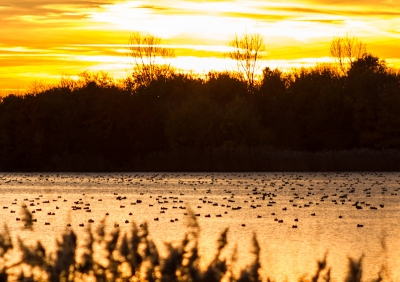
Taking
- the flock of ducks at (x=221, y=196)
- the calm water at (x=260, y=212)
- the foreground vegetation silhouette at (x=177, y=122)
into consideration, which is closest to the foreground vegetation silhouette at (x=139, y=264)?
the calm water at (x=260, y=212)

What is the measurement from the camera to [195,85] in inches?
3949

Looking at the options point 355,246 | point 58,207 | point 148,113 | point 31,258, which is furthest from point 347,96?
point 31,258

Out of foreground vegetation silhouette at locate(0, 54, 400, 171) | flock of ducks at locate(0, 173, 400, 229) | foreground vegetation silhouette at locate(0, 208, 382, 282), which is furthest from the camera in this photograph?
foreground vegetation silhouette at locate(0, 54, 400, 171)

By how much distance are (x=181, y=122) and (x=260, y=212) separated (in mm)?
50198

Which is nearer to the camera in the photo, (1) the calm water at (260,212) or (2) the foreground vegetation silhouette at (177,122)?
(1) the calm water at (260,212)

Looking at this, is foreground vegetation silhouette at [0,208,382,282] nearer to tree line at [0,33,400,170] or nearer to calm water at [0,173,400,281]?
calm water at [0,173,400,281]

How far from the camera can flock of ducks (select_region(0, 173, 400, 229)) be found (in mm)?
31234

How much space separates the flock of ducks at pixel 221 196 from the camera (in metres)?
31.2

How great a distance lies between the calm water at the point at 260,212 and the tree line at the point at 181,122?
2375 centimetres

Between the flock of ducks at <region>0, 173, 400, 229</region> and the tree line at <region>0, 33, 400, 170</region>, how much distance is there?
2194 cm

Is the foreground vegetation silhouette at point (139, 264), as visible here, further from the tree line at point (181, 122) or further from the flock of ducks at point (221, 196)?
the tree line at point (181, 122)

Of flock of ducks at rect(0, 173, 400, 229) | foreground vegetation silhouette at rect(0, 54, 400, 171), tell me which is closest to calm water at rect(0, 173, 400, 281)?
flock of ducks at rect(0, 173, 400, 229)

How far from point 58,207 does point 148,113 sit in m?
50.8

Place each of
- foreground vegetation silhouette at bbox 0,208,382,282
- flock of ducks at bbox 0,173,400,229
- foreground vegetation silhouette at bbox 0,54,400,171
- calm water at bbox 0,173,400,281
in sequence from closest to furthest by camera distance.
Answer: foreground vegetation silhouette at bbox 0,208,382,282 → calm water at bbox 0,173,400,281 → flock of ducks at bbox 0,173,400,229 → foreground vegetation silhouette at bbox 0,54,400,171
